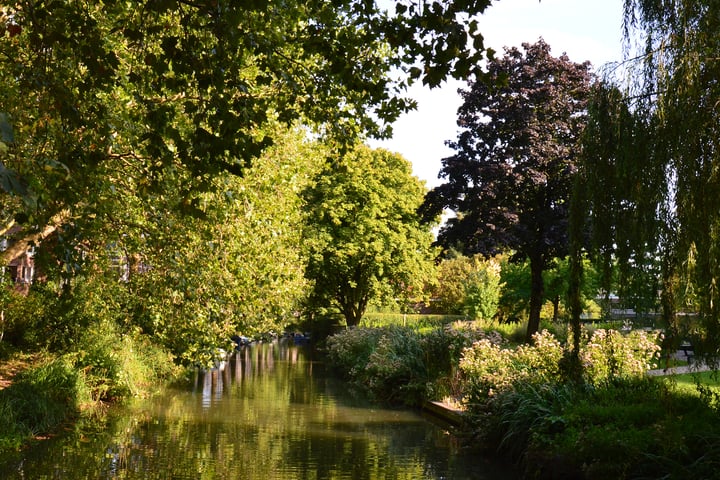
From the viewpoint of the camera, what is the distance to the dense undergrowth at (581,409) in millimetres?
9938

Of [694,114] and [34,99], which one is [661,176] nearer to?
[694,114]

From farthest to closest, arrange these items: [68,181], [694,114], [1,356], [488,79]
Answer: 1. [1,356]
2. [694,114]
3. [68,181]
4. [488,79]

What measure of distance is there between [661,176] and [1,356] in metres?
16.0

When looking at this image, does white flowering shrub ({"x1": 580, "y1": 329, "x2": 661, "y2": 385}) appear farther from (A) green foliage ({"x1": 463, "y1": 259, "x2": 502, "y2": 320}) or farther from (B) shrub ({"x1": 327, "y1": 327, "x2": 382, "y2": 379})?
(A) green foliage ({"x1": 463, "y1": 259, "x2": 502, "y2": 320})

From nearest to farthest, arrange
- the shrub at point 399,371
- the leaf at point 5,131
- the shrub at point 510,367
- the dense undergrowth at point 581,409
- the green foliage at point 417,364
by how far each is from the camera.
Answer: the leaf at point 5,131 → the dense undergrowth at point 581,409 → the shrub at point 510,367 → the green foliage at point 417,364 → the shrub at point 399,371

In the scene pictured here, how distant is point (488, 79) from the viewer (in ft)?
23.4

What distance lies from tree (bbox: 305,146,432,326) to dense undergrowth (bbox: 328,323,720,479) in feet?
82.3

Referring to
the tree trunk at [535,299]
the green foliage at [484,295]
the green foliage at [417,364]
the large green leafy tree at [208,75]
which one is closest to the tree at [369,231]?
the green foliage at [484,295]

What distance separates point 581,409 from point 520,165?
15163mm

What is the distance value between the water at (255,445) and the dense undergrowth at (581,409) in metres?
0.88

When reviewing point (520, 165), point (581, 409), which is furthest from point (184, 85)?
point (520, 165)

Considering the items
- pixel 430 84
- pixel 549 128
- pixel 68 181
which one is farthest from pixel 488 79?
pixel 549 128

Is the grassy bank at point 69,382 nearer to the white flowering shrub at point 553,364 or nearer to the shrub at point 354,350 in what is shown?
the white flowering shrub at point 553,364

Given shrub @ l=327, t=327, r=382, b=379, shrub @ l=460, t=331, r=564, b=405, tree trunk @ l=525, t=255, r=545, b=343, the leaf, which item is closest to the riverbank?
shrub @ l=460, t=331, r=564, b=405
